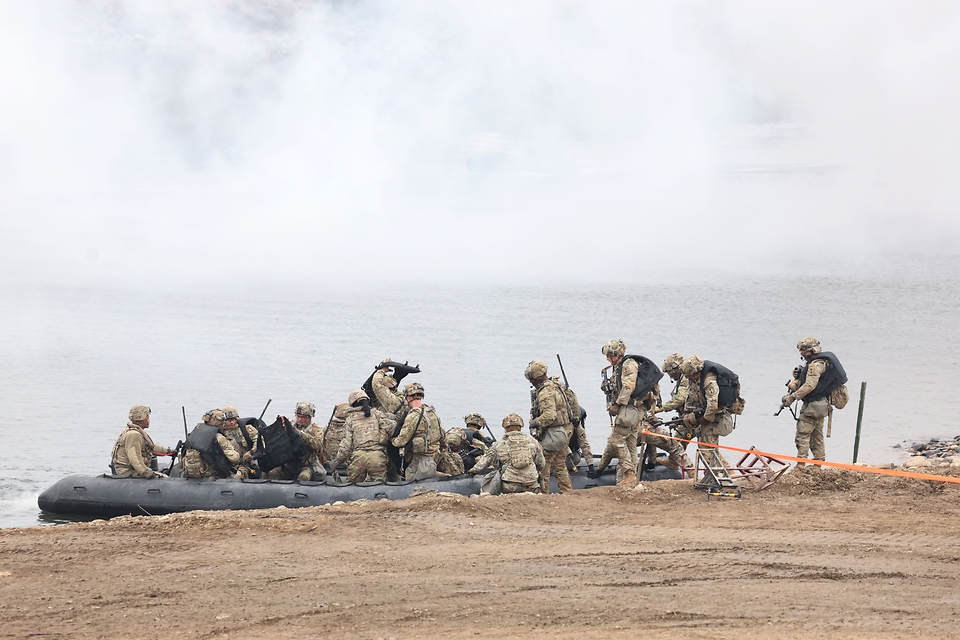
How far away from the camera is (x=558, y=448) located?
11.8 meters

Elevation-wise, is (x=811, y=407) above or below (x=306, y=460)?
above

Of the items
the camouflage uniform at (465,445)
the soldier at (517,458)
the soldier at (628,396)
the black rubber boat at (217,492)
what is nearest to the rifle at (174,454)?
the black rubber boat at (217,492)

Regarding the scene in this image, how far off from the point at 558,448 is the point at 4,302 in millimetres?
40183

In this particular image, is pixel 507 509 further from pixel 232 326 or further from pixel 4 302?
pixel 4 302

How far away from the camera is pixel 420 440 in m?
11.9

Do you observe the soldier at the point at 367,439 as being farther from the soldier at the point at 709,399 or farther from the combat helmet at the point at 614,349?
the soldier at the point at 709,399

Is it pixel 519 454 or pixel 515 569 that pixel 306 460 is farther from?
pixel 515 569

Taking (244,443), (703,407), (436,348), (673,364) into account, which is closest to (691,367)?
(673,364)

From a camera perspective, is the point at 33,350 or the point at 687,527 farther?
the point at 33,350

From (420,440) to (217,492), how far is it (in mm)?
2366

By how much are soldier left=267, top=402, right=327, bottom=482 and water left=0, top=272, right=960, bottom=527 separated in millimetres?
3249

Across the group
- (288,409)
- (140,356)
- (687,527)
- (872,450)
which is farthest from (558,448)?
(140,356)

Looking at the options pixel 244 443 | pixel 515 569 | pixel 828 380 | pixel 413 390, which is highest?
pixel 828 380

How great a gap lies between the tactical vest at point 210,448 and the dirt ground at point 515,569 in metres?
2.00
